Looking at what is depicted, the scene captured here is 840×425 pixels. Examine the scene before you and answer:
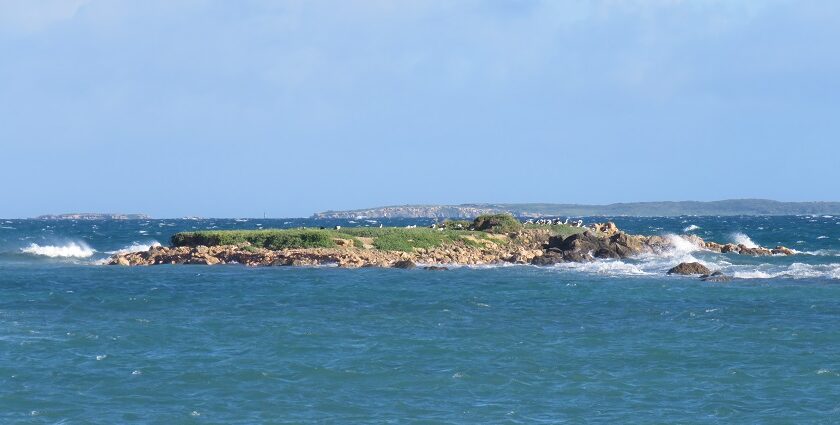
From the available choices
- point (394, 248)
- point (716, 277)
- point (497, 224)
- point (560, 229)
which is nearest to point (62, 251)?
point (394, 248)

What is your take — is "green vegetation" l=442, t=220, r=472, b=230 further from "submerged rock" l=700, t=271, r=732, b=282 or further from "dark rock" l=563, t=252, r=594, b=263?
"submerged rock" l=700, t=271, r=732, b=282

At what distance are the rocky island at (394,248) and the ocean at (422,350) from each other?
9.31 meters

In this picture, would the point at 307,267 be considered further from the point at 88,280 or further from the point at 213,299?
the point at 213,299

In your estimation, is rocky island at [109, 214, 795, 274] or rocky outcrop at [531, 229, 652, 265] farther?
rocky outcrop at [531, 229, 652, 265]

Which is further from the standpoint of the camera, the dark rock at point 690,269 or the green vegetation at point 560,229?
the green vegetation at point 560,229

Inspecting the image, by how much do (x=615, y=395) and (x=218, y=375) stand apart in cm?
856

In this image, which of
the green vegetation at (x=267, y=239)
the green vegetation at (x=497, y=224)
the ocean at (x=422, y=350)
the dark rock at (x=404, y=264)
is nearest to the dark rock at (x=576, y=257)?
the green vegetation at (x=497, y=224)

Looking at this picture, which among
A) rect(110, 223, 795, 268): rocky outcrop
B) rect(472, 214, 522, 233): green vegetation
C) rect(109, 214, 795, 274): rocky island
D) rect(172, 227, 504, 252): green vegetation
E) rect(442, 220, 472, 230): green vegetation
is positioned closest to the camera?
rect(110, 223, 795, 268): rocky outcrop

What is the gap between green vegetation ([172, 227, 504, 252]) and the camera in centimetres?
5847

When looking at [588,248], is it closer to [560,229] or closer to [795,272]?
[560,229]

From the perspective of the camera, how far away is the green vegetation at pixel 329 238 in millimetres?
58469

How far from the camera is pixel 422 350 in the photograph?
26.8 m


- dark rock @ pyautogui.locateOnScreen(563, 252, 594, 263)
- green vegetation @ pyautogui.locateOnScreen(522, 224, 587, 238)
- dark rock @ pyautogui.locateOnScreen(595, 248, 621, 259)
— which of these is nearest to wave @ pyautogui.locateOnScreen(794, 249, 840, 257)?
green vegetation @ pyautogui.locateOnScreen(522, 224, 587, 238)

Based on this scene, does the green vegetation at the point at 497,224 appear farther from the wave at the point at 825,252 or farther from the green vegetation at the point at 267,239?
the wave at the point at 825,252
